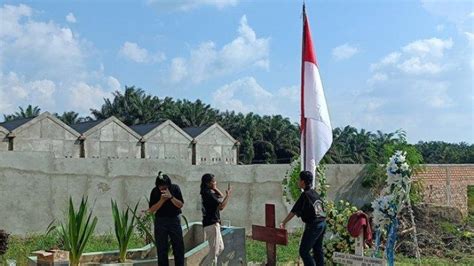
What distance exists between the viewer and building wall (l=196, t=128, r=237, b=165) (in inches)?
1329

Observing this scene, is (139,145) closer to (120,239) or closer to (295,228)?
(295,228)

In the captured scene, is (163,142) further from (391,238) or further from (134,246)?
(391,238)

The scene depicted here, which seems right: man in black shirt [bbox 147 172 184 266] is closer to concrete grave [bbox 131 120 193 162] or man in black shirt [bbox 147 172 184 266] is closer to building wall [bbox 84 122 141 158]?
building wall [bbox 84 122 141 158]

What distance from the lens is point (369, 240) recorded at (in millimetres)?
8281

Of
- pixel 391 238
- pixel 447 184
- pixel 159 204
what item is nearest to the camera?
pixel 391 238

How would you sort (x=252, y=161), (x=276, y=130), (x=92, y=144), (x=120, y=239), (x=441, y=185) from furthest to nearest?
1. (x=276, y=130)
2. (x=252, y=161)
3. (x=92, y=144)
4. (x=441, y=185)
5. (x=120, y=239)

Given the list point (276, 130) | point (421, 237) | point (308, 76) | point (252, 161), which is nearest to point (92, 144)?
point (421, 237)

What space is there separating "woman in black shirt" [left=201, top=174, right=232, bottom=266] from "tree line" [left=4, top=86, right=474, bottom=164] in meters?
43.1

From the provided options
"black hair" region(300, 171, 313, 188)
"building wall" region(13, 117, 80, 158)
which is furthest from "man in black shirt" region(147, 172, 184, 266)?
"building wall" region(13, 117, 80, 158)

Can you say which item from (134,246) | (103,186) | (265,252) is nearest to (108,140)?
(103,186)

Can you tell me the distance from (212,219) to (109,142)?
20.3 m

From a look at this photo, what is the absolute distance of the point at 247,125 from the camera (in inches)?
2400

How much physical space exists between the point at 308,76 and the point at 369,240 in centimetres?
279

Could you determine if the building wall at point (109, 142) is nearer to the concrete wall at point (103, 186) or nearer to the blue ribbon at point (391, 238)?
the concrete wall at point (103, 186)
